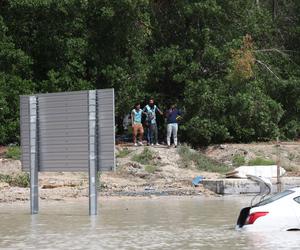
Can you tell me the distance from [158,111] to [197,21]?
16.3 feet

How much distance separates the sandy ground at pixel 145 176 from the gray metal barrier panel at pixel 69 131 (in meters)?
4.28

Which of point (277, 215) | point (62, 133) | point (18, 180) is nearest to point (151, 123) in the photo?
point (18, 180)

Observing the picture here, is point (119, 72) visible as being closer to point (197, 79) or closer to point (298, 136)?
point (197, 79)

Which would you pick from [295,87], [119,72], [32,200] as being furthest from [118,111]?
[32,200]

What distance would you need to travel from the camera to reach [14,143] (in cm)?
3531

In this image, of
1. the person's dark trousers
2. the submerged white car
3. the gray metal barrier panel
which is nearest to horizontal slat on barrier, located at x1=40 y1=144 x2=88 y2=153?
the gray metal barrier panel

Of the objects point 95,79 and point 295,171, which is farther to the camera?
point 95,79

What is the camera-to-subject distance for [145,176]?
30875mm

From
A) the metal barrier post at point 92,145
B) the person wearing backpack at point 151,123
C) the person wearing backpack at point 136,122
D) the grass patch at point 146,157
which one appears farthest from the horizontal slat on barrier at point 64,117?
the person wearing backpack at point 151,123

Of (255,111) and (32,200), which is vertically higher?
(255,111)

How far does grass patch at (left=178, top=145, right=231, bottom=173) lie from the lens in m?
32.8

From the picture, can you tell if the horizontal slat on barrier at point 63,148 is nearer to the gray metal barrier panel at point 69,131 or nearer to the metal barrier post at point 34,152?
the gray metal barrier panel at point 69,131

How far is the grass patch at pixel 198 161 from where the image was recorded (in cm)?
3284

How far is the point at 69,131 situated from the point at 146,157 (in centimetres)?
1126
